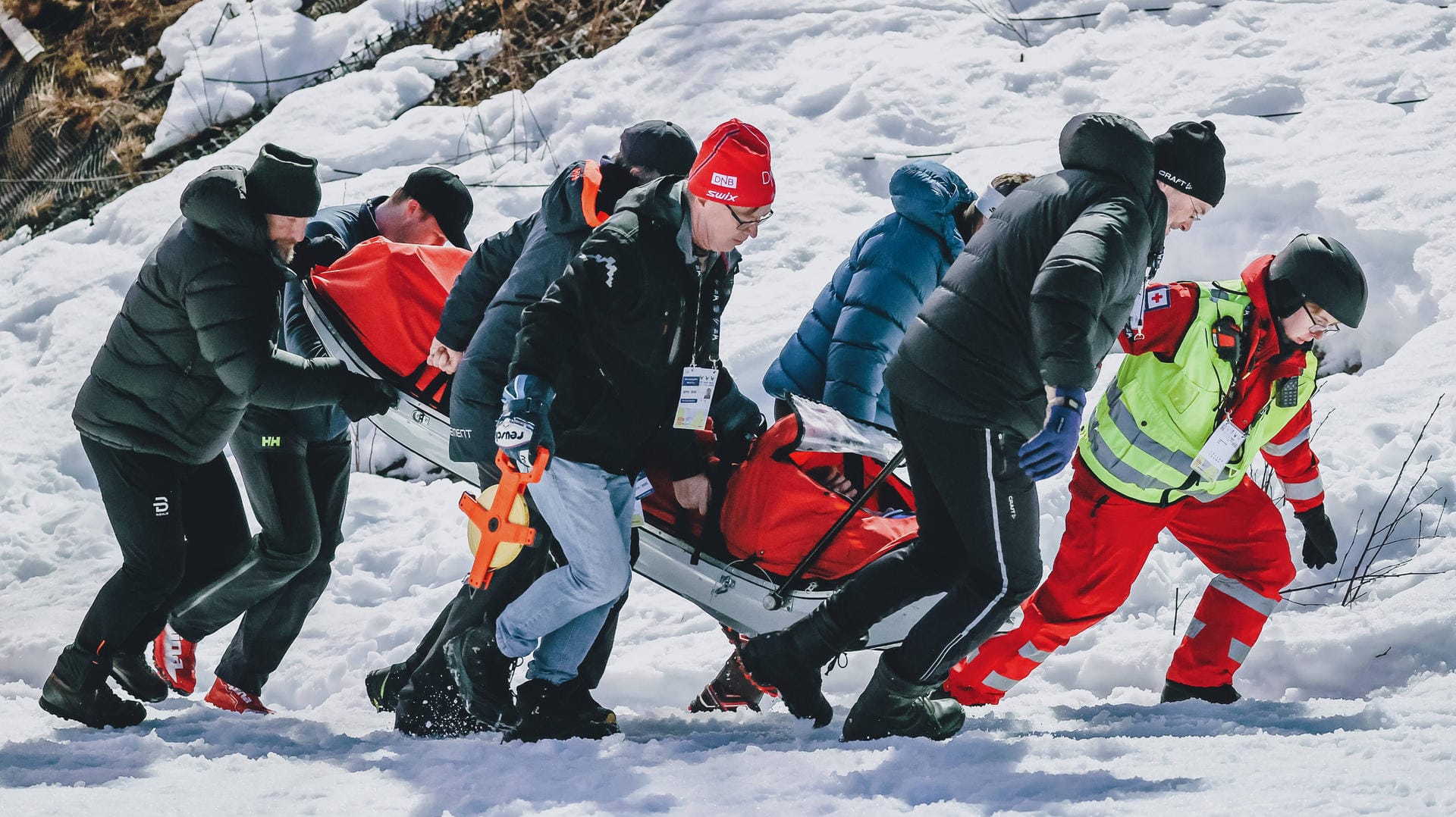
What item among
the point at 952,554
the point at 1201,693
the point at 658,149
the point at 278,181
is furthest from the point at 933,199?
the point at 278,181

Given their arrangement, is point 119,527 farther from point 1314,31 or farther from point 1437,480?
point 1314,31

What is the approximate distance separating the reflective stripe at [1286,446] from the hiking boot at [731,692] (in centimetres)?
201

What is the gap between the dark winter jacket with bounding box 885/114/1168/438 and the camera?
333 cm

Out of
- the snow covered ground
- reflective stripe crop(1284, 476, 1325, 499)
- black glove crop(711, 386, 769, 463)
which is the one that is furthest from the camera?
reflective stripe crop(1284, 476, 1325, 499)

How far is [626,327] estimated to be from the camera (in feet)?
12.4

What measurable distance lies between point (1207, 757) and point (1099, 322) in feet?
4.01

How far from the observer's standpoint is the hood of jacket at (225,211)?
4074 millimetres

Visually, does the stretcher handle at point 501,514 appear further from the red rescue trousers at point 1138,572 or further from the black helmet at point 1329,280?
the black helmet at point 1329,280

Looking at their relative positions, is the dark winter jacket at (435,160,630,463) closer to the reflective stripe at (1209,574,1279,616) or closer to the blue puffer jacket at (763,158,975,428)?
the blue puffer jacket at (763,158,975,428)

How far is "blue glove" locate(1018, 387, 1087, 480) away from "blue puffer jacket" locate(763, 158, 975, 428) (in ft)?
4.59

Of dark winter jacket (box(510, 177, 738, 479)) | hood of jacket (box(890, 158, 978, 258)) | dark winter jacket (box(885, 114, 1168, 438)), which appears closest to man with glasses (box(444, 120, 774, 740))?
dark winter jacket (box(510, 177, 738, 479))

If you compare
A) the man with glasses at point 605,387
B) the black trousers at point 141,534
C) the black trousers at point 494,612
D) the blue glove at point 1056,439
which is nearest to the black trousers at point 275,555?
the black trousers at point 141,534

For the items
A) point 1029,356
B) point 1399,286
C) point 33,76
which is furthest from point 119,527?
point 33,76

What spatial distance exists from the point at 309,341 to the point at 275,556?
0.82 meters
